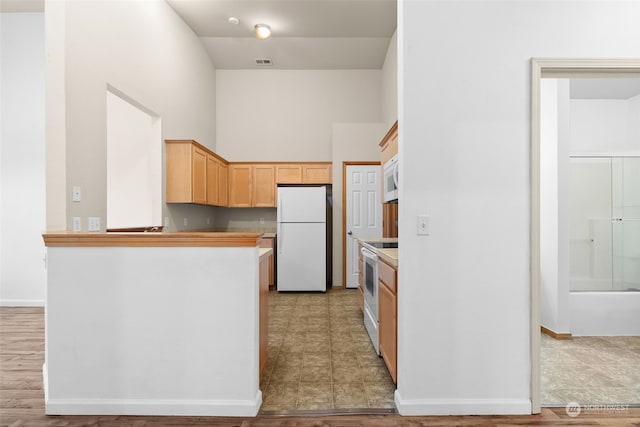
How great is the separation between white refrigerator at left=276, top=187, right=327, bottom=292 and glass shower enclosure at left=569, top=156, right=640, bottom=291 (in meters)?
3.19

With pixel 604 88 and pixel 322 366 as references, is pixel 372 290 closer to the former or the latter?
pixel 322 366

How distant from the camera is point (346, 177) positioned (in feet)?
18.6

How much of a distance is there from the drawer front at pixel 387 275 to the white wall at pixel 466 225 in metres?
0.20

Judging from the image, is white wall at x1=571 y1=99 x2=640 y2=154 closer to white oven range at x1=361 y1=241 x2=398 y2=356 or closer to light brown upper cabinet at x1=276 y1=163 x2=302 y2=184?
white oven range at x1=361 y1=241 x2=398 y2=356

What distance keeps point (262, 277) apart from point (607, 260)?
11.8 ft

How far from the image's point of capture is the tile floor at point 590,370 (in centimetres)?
216

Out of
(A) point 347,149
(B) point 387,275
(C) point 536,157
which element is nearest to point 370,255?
(B) point 387,275

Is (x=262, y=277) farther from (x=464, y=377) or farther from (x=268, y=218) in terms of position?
(x=268, y=218)

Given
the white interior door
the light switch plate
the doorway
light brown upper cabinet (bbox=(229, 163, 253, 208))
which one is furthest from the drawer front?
light brown upper cabinet (bbox=(229, 163, 253, 208))

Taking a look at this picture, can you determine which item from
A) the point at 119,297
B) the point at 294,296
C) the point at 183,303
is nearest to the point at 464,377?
the point at 183,303

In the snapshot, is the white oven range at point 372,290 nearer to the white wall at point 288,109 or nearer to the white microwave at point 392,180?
the white microwave at point 392,180

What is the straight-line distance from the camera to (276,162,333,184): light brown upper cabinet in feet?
20.0

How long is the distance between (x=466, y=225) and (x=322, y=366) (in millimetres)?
1521

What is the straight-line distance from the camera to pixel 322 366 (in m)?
2.61
